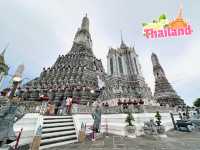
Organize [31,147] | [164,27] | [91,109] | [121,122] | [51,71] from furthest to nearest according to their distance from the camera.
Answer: [51,71] → [91,109] → [121,122] → [164,27] → [31,147]

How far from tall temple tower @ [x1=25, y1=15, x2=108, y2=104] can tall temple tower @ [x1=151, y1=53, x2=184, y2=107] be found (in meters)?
29.9

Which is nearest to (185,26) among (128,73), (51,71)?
(128,73)

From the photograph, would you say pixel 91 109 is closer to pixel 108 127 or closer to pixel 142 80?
pixel 108 127

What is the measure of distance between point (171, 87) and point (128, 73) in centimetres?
2258

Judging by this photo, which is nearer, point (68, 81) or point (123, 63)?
point (68, 81)

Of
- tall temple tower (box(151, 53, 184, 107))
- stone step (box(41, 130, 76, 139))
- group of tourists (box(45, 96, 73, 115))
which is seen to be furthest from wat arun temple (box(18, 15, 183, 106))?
stone step (box(41, 130, 76, 139))

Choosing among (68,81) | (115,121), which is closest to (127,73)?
(68,81)

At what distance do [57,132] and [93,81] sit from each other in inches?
1394

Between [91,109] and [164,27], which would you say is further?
[91,109]

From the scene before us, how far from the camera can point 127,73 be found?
174 ft

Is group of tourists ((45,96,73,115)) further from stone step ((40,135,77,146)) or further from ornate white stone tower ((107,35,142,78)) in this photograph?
ornate white stone tower ((107,35,142,78))

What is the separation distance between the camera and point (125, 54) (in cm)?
5959

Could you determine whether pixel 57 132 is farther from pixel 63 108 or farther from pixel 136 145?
pixel 63 108

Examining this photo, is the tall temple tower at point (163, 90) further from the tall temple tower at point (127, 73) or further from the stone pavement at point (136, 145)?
the stone pavement at point (136, 145)
